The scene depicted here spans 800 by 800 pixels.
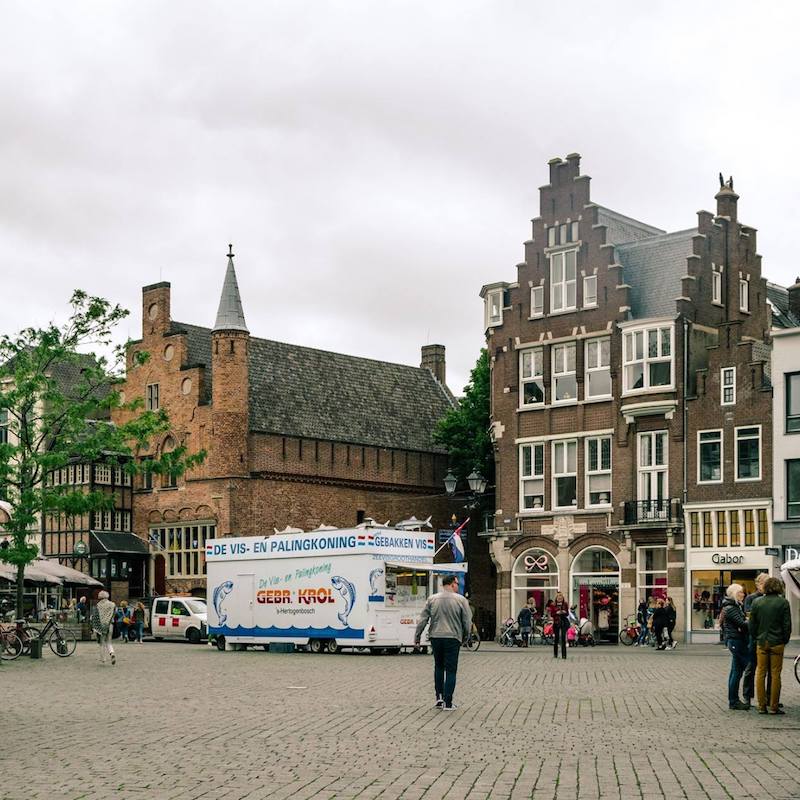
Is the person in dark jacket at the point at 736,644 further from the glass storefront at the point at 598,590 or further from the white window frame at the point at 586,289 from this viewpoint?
the white window frame at the point at 586,289

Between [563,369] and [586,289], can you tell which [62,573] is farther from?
[586,289]

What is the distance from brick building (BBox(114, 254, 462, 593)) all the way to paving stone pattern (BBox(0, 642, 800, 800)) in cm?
3425

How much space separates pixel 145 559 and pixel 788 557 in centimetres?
3103

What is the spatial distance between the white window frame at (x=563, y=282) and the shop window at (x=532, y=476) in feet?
17.4

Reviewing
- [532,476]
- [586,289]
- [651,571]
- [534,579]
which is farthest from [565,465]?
[586,289]

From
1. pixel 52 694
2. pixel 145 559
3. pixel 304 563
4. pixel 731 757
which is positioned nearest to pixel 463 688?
pixel 52 694

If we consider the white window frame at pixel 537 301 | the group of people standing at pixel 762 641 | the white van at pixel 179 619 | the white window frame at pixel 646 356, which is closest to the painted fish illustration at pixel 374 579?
the white van at pixel 179 619

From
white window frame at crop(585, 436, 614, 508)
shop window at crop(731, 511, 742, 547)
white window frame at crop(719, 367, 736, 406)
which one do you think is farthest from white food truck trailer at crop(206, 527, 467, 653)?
white window frame at crop(719, 367, 736, 406)

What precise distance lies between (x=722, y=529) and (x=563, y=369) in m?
9.19

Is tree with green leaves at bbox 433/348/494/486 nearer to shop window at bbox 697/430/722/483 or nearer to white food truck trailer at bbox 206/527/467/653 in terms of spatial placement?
shop window at bbox 697/430/722/483

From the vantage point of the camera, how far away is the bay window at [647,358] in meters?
49.3

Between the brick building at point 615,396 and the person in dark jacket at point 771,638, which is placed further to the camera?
the brick building at point 615,396

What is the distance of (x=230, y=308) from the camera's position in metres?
60.5

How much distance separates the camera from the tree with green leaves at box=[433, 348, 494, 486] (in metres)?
61.1
